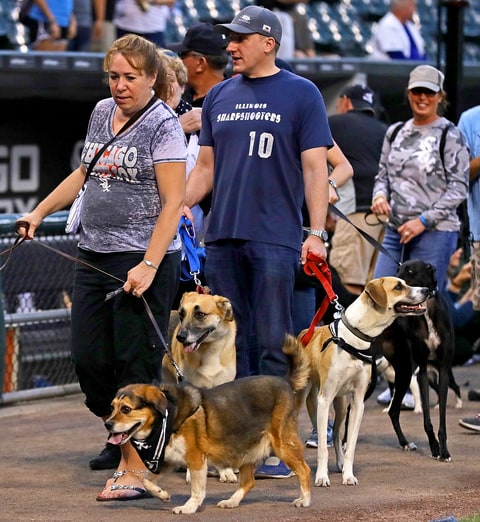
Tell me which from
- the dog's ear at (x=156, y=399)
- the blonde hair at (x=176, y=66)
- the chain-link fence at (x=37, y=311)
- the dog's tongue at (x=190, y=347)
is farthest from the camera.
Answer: the chain-link fence at (x=37, y=311)

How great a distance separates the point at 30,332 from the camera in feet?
28.5

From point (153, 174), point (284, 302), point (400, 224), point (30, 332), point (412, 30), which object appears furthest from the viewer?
point (412, 30)

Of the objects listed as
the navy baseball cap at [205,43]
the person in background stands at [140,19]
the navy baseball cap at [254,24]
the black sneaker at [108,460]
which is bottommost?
the black sneaker at [108,460]

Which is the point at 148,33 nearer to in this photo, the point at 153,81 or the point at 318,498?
the point at 153,81

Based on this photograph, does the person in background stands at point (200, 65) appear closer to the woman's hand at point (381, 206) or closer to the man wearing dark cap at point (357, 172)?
the woman's hand at point (381, 206)

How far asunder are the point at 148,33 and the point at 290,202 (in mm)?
5960

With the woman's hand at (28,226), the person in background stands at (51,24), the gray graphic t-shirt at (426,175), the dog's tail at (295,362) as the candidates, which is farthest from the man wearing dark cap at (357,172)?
the woman's hand at (28,226)

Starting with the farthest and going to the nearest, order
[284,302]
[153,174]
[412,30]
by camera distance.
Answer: [412,30]
[284,302]
[153,174]

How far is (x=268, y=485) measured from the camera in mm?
5922

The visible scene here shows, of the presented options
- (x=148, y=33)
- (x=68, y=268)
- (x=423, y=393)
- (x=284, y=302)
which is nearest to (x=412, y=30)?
(x=148, y=33)

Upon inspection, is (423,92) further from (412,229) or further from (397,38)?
(397,38)

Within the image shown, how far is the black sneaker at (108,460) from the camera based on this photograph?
6258 millimetres

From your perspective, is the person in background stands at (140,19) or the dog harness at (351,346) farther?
the person in background stands at (140,19)

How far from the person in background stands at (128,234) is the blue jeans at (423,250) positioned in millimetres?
2407
